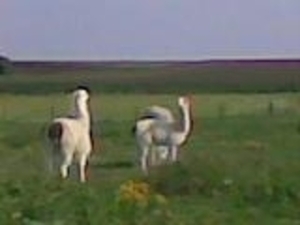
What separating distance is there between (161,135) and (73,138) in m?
4.51

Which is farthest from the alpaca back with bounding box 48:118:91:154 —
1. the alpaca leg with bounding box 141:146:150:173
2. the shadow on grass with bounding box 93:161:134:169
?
the shadow on grass with bounding box 93:161:134:169

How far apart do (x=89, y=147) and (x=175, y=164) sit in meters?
2.84

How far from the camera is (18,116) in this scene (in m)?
45.2

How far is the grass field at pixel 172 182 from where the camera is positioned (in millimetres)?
10180

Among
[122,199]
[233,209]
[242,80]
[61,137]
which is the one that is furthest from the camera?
[242,80]

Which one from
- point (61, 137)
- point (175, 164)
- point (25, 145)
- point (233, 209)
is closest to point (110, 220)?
point (233, 209)

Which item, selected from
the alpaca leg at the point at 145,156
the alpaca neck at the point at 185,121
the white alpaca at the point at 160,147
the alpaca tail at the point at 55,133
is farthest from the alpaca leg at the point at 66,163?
the alpaca neck at the point at 185,121

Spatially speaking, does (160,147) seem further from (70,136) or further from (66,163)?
(70,136)

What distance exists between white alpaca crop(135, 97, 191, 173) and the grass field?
46 centimetres

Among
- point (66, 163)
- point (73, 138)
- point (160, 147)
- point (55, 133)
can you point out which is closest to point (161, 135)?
point (160, 147)

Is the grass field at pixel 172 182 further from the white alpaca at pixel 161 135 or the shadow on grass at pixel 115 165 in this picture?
the white alpaca at pixel 161 135

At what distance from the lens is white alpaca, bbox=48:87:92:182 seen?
19516 millimetres

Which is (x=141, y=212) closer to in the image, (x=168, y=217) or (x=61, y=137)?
(x=168, y=217)

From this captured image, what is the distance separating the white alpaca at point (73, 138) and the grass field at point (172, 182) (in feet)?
1.73
